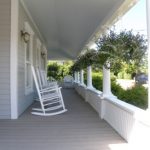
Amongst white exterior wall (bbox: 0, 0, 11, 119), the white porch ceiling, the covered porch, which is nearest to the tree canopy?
the covered porch

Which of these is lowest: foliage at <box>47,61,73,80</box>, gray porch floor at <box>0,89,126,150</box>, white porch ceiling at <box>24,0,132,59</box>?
gray porch floor at <box>0,89,126,150</box>

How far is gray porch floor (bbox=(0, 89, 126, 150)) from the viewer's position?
396cm

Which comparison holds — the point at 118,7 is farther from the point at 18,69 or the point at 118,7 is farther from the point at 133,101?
the point at 18,69

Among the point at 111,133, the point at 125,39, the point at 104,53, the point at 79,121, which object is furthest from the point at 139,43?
the point at 79,121

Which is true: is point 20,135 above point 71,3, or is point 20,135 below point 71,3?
below

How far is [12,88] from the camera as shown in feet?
19.9

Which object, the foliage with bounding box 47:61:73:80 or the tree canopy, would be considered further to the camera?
the foliage with bounding box 47:61:73:80

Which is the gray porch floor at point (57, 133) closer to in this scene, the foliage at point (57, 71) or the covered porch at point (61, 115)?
the covered porch at point (61, 115)

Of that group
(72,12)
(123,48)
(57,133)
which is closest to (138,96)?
(123,48)

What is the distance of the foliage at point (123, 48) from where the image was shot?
15.4 feet

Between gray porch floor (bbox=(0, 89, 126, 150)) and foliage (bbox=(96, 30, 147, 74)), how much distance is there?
1143mm

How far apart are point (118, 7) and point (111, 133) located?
101 inches

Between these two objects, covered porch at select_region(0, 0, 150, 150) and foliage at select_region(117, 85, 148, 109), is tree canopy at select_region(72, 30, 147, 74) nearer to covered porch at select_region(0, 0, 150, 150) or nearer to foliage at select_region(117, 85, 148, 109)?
covered porch at select_region(0, 0, 150, 150)

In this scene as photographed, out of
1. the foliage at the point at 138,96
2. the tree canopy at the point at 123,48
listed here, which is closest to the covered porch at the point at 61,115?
the foliage at the point at 138,96
